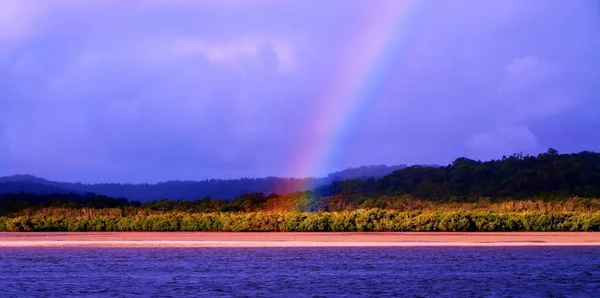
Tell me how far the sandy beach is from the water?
1.90m

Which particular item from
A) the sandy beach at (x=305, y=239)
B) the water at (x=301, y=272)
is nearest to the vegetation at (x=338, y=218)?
the sandy beach at (x=305, y=239)

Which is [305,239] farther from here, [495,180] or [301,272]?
[495,180]

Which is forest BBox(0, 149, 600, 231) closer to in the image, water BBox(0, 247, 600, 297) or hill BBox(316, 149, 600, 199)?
hill BBox(316, 149, 600, 199)

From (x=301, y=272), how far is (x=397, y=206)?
3584 centimetres

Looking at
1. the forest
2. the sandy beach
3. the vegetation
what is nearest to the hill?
the forest

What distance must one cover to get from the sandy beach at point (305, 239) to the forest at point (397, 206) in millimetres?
1942

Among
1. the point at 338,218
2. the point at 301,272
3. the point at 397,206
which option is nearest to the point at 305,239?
the point at 338,218

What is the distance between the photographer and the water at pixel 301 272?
30.9m

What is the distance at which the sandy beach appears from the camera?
49.8 m

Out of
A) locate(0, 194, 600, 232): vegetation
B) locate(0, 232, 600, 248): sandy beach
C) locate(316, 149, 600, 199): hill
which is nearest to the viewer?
locate(0, 232, 600, 248): sandy beach

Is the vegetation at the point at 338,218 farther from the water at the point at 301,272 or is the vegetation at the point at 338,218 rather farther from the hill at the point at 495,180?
the hill at the point at 495,180

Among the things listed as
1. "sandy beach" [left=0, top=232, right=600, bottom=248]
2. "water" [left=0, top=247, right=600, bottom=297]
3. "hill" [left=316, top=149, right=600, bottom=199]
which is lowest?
"water" [left=0, top=247, right=600, bottom=297]

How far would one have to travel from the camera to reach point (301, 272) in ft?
120

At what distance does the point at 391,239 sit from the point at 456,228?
6.34 meters
